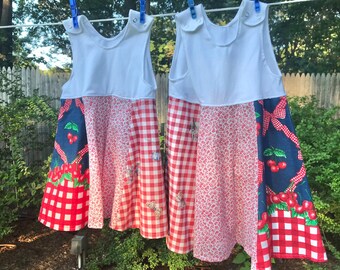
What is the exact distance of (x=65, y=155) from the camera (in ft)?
4.77

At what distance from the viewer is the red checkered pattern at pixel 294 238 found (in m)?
1.26

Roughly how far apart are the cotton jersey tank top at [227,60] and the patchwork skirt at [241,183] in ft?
0.17

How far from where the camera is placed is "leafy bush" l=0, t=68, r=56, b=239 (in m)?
2.16

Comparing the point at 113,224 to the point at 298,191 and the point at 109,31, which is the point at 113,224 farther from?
the point at 109,31

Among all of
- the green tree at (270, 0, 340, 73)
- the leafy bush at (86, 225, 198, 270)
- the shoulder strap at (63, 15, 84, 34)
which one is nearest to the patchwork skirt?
the shoulder strap at (63, 15, 84, 34)

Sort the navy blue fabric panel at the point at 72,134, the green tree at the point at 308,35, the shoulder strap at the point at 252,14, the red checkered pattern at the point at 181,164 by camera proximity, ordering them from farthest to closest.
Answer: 1. the green tree at the point at 308,35
2. the navy blue fabric panel at the point at 72,134
3. the red checkered pattern at the point at 181,164
4. the shoulder strap at the point at 252,14

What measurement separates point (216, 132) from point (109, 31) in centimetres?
902

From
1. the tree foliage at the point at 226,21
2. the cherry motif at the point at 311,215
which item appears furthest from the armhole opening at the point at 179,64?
the tree foliage at the point at 226,21

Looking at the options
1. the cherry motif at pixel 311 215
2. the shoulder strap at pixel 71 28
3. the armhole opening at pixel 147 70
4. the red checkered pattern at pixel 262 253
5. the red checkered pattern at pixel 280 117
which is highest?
the shoulder strap at pixel 71 28

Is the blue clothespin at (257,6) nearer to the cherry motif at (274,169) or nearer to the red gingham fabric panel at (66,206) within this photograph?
the cherry motif at (274,169)

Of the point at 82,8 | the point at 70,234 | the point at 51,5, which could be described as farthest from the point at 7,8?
the point at 70,234

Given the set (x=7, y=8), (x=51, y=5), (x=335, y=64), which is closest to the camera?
(x=7, y=8)

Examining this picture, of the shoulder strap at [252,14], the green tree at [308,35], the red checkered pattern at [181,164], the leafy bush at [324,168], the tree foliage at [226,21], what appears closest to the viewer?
the shoulder strap at [252,14]

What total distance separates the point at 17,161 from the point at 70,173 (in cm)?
92
